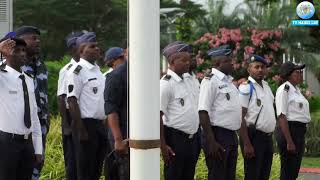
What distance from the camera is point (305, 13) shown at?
62.0 feet

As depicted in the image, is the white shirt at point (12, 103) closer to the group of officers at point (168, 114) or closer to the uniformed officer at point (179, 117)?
the group of officers at point (168, 114)

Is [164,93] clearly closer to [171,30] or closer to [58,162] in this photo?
[58,162]

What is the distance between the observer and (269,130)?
26.6ft

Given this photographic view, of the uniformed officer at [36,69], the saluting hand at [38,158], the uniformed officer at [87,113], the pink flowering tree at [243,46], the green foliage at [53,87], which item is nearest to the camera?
the saluting hand at [38,158]

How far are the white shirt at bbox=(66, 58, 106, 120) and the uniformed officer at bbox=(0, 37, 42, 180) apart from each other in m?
1.54

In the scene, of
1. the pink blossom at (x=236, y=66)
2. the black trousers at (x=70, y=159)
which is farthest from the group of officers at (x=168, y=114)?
the pink blossom at (x=236, y=66)

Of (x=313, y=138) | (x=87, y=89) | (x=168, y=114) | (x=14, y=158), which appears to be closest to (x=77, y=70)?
(x=87, y=89)

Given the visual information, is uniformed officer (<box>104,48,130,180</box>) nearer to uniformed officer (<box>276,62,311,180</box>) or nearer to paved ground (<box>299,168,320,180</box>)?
uniformed officer (<box>276,62,311,180</box>)

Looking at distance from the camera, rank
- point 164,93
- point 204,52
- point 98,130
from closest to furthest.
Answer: point 164,93 < point 98,130 < point 204,52

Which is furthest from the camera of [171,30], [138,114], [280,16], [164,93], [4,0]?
[171,30]

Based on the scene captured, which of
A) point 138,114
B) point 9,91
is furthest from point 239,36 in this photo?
point 138,114

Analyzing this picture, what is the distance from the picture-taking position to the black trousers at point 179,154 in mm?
6977

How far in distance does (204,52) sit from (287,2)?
19.8 feet

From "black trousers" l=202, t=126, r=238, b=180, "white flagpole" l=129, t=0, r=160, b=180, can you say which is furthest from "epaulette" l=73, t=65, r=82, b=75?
"white flagpole" l=129, t=0, r=160, b=180
